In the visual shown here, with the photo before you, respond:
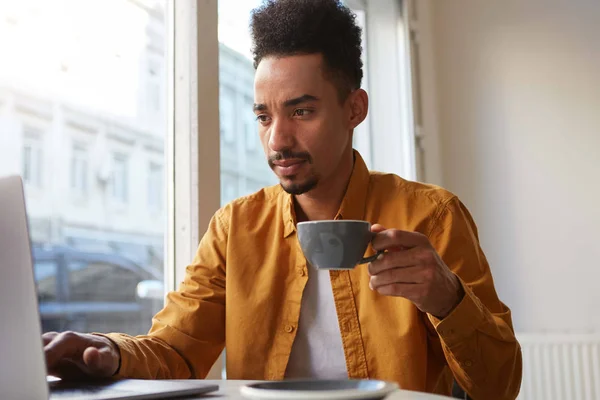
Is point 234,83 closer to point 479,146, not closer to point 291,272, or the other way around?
point 291,272

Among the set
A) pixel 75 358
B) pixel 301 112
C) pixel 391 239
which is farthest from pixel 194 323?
pixel 391 239

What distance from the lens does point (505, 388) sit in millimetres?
1193

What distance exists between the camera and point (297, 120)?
135 cm

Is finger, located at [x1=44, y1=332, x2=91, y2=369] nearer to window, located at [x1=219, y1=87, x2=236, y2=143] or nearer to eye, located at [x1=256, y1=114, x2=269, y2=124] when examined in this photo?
eye, located at [x1=256, y1=114, x2=269, y2=124]

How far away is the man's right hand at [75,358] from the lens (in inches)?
38.5

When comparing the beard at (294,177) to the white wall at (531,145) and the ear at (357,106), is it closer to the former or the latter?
the ear at (357,106)

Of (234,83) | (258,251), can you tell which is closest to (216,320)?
(258,251)

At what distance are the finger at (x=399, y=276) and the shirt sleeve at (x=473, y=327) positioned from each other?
4.6 inches

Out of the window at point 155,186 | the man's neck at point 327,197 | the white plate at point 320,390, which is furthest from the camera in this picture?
the window at point 155,186

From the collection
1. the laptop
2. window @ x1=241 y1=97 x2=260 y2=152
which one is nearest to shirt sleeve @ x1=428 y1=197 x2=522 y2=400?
the laptop

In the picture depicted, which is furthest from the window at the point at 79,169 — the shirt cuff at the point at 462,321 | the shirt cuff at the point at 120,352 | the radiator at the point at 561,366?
the radiator at the point at 561,366

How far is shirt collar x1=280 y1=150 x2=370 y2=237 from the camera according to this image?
1.40m

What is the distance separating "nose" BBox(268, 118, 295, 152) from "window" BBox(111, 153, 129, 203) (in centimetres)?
60

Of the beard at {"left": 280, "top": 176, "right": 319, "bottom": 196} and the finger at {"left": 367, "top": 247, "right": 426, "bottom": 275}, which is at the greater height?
the beard at {"left": 280, "top": 176, "right": 319, "bottom": 196}
